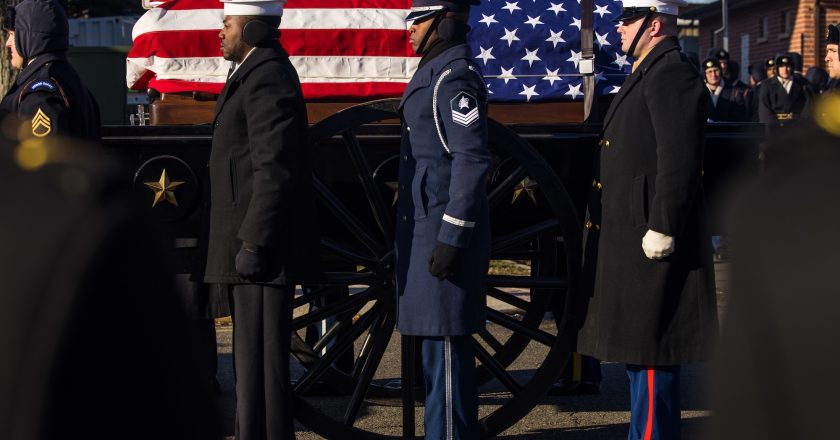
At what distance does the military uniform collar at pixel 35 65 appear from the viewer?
4.52 metres

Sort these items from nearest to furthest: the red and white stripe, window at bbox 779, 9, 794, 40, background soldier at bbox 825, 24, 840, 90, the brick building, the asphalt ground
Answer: the red and white stripe < the asphalt ground < background soldier at bbox 825, 24, 840, 90 < the brick building < window at bbox 779, 9, 794, 40

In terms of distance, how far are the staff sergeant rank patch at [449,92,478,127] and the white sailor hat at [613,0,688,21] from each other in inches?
29.5

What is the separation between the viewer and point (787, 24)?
109 ft

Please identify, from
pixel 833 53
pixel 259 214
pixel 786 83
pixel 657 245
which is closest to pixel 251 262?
pixel 259 214

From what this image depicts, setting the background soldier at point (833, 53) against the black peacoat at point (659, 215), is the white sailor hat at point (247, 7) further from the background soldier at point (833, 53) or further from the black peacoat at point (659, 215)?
the background soldier at point (833, 53)

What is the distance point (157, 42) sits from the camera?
4.95 metres

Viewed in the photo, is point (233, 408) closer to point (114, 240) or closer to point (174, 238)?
point (174, 238)

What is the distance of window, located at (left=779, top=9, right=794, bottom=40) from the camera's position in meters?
32.8

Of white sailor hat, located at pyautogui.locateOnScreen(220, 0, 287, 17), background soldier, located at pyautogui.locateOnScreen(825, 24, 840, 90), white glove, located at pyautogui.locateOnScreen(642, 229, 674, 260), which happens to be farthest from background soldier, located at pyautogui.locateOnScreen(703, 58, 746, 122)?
white sailor hat, located at pyautogui.locateOnScreen(220, 0, 287, 17)

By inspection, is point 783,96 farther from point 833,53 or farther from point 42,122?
point 42,122

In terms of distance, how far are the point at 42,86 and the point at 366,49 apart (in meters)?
1.36

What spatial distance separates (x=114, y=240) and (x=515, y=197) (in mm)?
3572

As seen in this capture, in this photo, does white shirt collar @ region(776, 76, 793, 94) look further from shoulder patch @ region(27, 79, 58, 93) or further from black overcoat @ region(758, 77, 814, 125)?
shoulder patch @ region(27, 79, 58, 93)

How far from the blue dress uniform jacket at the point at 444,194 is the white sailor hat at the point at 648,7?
66 cm
